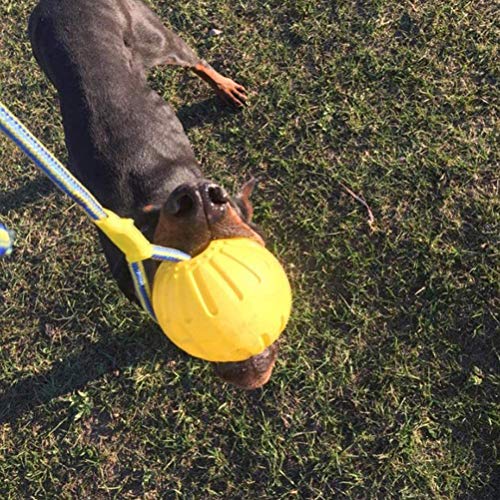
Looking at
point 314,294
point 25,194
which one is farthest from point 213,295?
point 25,194

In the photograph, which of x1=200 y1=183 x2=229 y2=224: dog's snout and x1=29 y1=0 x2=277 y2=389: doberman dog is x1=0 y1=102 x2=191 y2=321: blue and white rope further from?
x1=29 y1=0 x2=277 y2=389: doberman dog

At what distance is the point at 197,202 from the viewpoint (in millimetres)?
2846

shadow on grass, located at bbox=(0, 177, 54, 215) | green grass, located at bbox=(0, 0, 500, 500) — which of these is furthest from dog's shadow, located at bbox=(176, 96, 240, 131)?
shadow on grass, located at bbox=(0, 177, 54, 215)

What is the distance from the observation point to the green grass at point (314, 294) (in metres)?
3.92

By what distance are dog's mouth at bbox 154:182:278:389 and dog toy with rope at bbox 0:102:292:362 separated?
11.4 inches

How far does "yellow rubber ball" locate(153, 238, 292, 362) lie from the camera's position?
2367mm

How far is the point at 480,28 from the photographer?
444 cm

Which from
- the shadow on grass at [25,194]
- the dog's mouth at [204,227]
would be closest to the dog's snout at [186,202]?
the dog's mouth at [204,227]

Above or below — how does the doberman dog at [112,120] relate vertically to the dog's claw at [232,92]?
above

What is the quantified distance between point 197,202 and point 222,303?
0.64m

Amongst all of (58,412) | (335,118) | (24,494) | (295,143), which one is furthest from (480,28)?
(24,494)

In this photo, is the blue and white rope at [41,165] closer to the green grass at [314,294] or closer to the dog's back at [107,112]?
the dog's back at [107,112]

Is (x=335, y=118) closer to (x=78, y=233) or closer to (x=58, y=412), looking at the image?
(x=78, y=233)

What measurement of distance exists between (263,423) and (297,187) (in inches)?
60.8
